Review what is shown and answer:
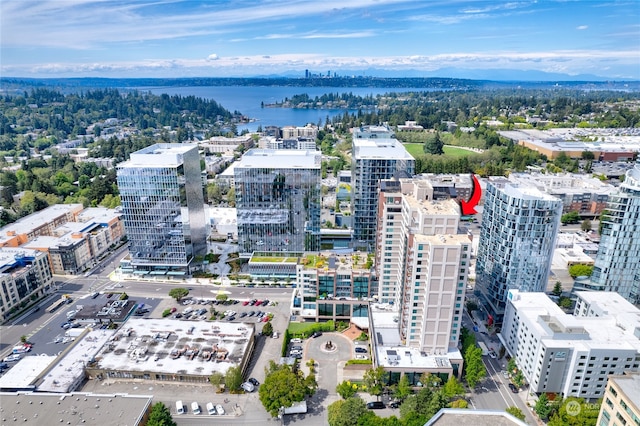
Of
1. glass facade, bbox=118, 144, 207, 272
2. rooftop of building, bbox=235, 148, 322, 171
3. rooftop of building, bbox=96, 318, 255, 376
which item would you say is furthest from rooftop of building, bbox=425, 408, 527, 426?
glass facade, bbox=118, 144, 207, 272

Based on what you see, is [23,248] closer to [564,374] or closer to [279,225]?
[279,225]

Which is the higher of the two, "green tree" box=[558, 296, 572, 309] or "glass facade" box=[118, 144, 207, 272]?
"glass facade" box=[118, 144, 207, 272]

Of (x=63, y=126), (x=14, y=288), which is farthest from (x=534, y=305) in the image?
(x=63, y=126)

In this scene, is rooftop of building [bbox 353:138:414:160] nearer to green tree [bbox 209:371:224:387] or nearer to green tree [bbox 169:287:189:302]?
green tree [bbox 169:287:189:302]

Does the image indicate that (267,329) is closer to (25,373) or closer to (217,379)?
(217,379)

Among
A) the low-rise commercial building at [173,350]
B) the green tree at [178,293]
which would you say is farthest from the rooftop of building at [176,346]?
the green tree at [178,293]
